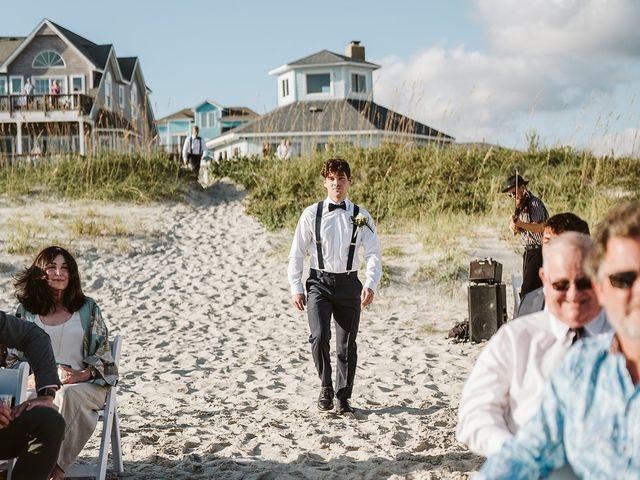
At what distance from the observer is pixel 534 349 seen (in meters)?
2.71

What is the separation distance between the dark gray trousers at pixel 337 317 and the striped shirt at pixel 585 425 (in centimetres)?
459

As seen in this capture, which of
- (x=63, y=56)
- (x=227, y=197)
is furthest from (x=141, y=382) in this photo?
(x=63, y=56)

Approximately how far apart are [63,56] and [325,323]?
1469 inches

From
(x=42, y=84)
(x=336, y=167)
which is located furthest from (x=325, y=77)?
(x=336, y=167)

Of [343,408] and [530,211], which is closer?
[343,408]

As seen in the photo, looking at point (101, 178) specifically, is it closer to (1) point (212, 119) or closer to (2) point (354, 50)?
(2) point (354, 50)

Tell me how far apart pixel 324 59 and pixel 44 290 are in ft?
115

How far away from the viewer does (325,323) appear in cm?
677

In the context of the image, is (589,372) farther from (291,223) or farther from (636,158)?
(636,158)

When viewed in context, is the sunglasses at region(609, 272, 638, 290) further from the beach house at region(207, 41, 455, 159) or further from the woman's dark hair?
the beach house at region(207, 41, 455, 159)

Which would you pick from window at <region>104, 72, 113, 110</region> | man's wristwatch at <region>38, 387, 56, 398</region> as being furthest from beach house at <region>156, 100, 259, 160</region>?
man's wristwatch at <region>38, 387, 56, 398</region>

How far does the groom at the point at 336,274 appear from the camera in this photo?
6734 millimetres

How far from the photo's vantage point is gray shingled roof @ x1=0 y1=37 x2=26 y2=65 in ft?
140

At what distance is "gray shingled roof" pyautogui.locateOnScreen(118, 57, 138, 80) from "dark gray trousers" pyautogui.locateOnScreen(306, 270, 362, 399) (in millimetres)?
40915
